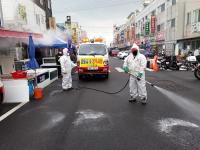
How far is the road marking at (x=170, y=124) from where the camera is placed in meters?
5.99

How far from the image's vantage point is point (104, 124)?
253 inches

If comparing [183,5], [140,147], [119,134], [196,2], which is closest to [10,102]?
[119,134]

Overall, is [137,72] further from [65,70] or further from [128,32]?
[128,32]

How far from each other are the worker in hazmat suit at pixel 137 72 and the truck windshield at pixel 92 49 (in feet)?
21.6

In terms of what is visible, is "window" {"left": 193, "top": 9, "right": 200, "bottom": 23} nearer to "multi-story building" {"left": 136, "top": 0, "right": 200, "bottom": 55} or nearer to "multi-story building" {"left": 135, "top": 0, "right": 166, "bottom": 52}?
"multi-story building" {"left": 136, "top": 0, "right": 200, "bottom": 55}

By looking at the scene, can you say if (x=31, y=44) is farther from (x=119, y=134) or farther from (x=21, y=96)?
(x=119, y=134)

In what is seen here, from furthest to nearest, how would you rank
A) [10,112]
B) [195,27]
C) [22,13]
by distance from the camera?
1. [195,27]
2. [22,13]
3. [10,112]

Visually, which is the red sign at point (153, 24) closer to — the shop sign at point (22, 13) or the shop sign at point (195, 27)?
the shop sign at point (195, 27)

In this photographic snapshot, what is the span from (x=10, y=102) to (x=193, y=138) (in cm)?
668

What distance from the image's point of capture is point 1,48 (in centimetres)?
1570

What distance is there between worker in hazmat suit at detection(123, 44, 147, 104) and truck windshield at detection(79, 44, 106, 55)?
6575 millimetres

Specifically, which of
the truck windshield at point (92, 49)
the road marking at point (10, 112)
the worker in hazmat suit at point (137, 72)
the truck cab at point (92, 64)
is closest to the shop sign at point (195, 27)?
the truck windshield at point (92, 49)

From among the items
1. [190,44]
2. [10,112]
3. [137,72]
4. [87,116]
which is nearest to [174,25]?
[190,44]

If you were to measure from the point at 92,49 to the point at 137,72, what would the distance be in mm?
→ 7453
